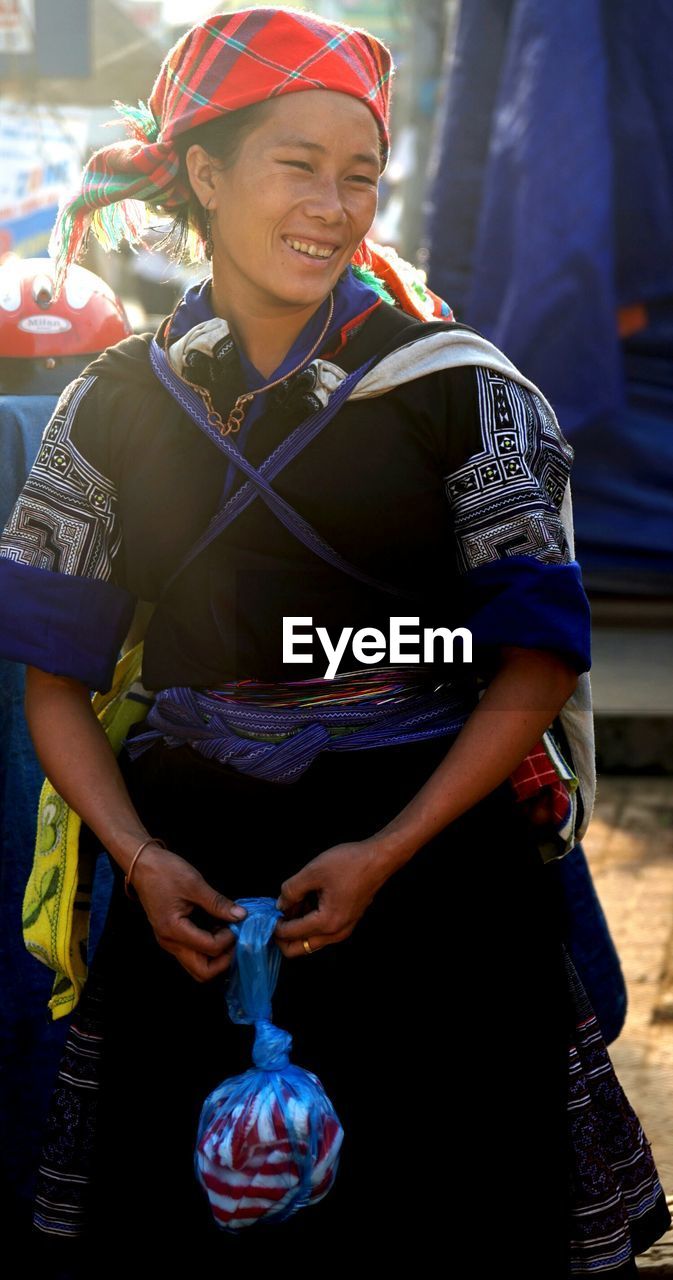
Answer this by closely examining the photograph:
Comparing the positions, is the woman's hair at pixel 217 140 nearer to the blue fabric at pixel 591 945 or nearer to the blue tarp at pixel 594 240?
the blue fabric at pixel 591 945

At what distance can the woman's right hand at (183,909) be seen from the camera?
1755 mm

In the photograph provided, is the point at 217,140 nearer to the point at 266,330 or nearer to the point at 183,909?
the point at 266,330

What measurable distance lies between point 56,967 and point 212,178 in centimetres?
104

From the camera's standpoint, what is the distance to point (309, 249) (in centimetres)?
185

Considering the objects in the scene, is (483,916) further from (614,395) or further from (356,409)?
(614,395)

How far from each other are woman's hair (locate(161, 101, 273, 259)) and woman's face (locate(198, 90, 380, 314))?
0.04 feet

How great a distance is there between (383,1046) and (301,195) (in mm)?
1025

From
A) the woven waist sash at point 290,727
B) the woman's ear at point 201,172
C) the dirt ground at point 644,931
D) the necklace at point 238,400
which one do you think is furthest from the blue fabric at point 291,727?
the dirt ground at point 644,931

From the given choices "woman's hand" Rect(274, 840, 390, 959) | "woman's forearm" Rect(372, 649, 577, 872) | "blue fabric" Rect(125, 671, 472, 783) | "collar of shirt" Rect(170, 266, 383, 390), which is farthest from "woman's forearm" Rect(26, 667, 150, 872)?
"collar of shirt" Rect(170, 266, 383, 390)

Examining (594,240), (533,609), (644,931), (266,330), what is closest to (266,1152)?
(533,609)

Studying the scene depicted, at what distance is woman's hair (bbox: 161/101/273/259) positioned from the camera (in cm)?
183

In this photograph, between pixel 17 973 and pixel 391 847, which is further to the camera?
pixel 17 973

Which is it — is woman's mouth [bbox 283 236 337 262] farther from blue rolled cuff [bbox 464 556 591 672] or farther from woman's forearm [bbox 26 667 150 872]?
woman's forearm [bbox 26 667 150 872]

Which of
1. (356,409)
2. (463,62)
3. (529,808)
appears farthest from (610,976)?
(463,62)
